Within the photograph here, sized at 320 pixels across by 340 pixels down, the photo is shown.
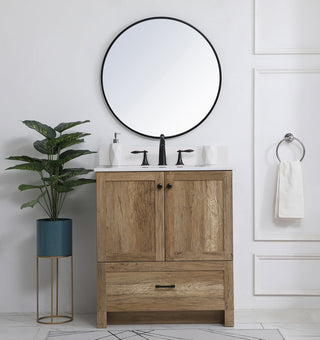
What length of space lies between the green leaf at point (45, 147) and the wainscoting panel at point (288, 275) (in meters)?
1.45

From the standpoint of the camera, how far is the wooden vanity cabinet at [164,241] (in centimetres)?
285

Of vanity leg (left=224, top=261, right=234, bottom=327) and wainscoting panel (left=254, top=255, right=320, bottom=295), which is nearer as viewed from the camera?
vanity leg (left=224, top=261, right=234, bottom=327)

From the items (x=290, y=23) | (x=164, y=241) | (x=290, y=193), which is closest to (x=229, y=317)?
(x=164, y=241)

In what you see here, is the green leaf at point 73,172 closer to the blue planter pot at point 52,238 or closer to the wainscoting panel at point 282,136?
the blue planter pot at point 52,238

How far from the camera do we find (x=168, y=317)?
295 centimetres

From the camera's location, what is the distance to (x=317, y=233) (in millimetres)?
3254

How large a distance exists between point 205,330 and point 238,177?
100cm

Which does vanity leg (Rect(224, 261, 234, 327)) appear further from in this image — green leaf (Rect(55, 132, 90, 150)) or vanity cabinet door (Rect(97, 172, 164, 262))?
green leaf (Rect(55, 132, 90, 150))

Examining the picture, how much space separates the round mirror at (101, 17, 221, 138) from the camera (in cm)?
325

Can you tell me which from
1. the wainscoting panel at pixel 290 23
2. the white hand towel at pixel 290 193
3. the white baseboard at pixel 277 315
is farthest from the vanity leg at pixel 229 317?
the wainscoting panel at pixel 290 23

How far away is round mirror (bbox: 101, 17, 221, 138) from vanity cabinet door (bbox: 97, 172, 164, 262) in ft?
1.65

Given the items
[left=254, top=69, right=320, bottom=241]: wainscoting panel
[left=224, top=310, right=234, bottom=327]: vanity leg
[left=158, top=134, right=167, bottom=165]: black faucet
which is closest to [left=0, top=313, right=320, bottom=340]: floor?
[left=224, top=310, right=234, bottom=327]: vanity leg

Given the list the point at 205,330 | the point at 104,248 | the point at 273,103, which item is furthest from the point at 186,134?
the point at 205,330

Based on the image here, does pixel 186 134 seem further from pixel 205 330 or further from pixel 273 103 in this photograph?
pixel 205 330
